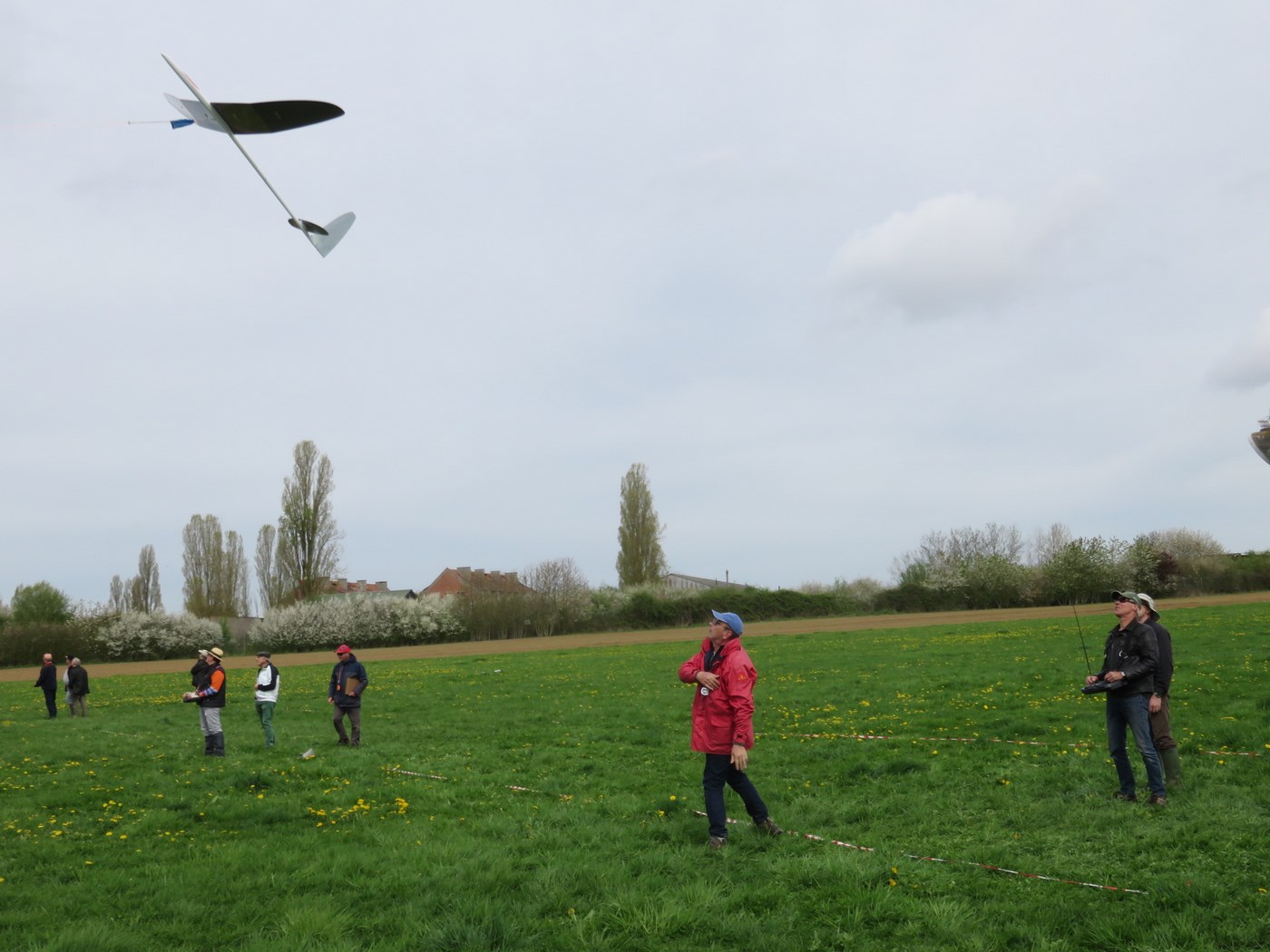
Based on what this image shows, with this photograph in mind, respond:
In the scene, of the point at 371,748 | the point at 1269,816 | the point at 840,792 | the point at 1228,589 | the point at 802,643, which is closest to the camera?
the point at 1269,816

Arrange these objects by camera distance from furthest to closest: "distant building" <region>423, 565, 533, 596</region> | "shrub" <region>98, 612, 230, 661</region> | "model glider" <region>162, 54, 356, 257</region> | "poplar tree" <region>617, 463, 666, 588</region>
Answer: "distant building" <region>423, 565, 533, 596</region>
"poplar tree" <region>617, 463, 666, 588</region>
"shrub" <region>98, 612, 230, 661</region>
"model glider" <region>162, 54, 356, 257</region>

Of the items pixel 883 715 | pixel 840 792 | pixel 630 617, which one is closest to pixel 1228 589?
pixel 630 617

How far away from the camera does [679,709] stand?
62.5 ft

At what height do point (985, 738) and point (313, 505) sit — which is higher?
point (313, 505)

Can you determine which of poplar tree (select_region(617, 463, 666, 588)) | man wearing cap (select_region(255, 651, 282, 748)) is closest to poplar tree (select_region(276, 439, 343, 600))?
poplar tree (select_region(617, 463, 666, 588))

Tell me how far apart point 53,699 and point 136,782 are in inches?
624

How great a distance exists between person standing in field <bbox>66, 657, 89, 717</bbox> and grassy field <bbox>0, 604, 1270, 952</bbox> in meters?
7.41

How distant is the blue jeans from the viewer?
8688 mm

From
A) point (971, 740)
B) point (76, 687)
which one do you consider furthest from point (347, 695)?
point (76, 687)

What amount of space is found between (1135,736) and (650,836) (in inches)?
188

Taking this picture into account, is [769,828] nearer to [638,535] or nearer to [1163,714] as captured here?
[1163,714]

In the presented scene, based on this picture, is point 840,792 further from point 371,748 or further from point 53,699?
point 53,699

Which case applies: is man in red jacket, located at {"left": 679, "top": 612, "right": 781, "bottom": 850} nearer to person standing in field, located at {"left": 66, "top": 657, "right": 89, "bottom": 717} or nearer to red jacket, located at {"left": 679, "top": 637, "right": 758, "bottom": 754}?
red jacket, located at {"left": 679, "top": 637, "right": 758, "bottom": 754}

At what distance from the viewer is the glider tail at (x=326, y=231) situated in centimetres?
698
